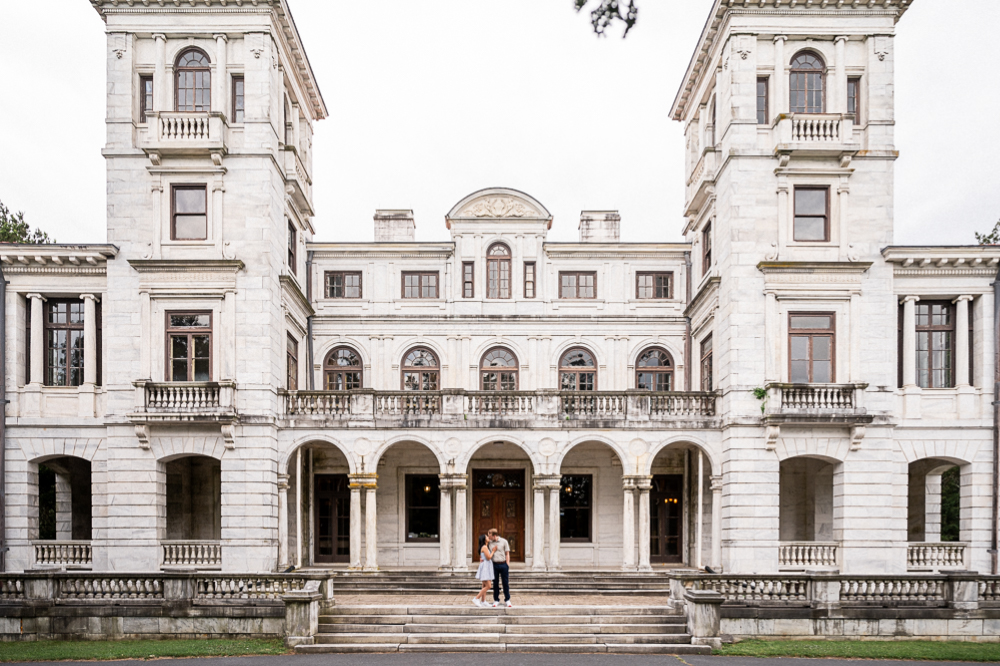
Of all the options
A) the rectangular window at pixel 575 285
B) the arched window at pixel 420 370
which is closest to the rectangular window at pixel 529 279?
the rectangular window at pixel 575 285

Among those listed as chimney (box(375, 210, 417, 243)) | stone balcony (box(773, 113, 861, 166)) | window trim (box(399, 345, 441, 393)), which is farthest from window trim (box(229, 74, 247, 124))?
stone balcony (box(773, 113, 861, 166))

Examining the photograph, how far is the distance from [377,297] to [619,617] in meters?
16.2

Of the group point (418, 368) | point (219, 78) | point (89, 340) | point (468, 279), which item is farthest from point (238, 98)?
point (418, 368)

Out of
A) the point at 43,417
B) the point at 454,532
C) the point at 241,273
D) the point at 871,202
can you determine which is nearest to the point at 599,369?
the point at 454,532

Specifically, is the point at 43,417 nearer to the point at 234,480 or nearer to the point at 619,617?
the point at 234,480

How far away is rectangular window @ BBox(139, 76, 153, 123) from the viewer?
25.0 m

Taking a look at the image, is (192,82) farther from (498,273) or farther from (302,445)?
(498,273)

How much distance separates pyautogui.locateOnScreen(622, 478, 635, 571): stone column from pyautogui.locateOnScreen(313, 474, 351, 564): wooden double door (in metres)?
9.93

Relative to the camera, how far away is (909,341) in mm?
25031

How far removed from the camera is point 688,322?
102 feet

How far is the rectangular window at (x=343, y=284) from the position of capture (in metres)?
31.8

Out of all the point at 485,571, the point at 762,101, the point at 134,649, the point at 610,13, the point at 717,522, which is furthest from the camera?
the point at 762,101

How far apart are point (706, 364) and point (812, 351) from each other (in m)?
4.85

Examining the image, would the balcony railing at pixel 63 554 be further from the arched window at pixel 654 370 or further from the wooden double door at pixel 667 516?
the arched window at pixel 654 370
